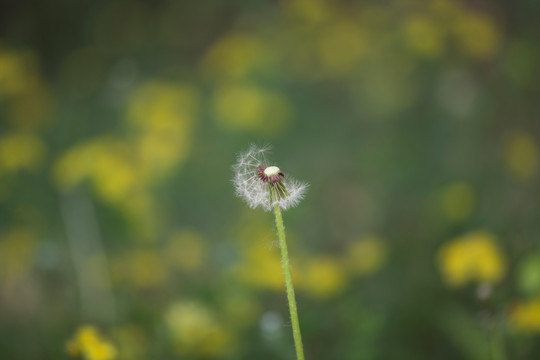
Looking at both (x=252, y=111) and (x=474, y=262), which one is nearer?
(x=474, y=262)

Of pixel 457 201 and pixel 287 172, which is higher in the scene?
pixel 287 172

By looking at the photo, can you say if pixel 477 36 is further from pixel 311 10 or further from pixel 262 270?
pixel 262 270

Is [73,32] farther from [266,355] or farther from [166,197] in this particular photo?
[266,355]

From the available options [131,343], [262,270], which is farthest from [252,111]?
[131,343]

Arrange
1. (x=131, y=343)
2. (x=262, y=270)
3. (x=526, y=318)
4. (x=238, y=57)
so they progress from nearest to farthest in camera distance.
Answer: (x=526, y=318) → (x=131, y=343) → (x=262, y=270) → (x=238, y=57)

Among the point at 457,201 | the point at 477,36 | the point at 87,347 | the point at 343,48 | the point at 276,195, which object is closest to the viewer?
the point at 276,195

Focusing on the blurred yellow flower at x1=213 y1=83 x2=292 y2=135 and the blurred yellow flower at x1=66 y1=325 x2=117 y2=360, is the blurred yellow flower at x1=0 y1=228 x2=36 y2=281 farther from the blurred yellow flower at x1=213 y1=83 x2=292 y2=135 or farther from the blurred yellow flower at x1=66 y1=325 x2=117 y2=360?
the blurred yellow flower at x1=66 y1=325 x2=117 y2=360

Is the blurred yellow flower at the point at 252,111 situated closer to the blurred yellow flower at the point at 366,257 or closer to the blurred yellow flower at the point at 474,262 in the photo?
the blurred yellow flower at the point at 366,257
